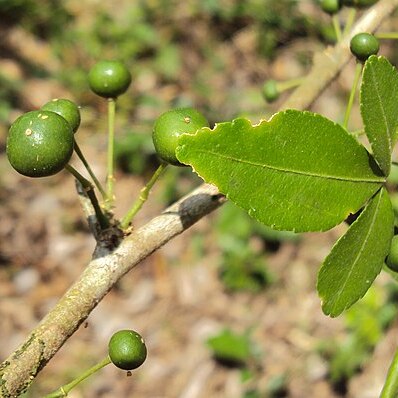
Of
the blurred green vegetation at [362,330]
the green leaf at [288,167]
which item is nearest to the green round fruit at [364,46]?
the green leaf at [288,167]

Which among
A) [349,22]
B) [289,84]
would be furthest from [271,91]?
[349,22]

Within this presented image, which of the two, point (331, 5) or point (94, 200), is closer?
point (94, 200)

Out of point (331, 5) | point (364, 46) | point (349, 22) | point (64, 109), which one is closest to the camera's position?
point (64, 109)

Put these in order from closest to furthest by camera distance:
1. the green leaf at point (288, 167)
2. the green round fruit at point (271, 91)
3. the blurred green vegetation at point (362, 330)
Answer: the green leaf at point (288, 167) → the green round fruit at point (271, 91) → the blurred green vegetation at point (362, 330)

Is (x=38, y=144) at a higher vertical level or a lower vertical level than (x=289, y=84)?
higher

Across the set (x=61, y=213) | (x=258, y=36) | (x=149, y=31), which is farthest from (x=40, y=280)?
(x=258, y=36)

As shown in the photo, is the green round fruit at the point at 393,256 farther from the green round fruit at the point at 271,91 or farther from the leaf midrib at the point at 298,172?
the green round fruit at the point at 271,91

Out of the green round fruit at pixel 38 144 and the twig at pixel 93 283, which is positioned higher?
the green round fruit at pixel 38 144

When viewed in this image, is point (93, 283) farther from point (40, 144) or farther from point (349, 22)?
point (349, 22)
